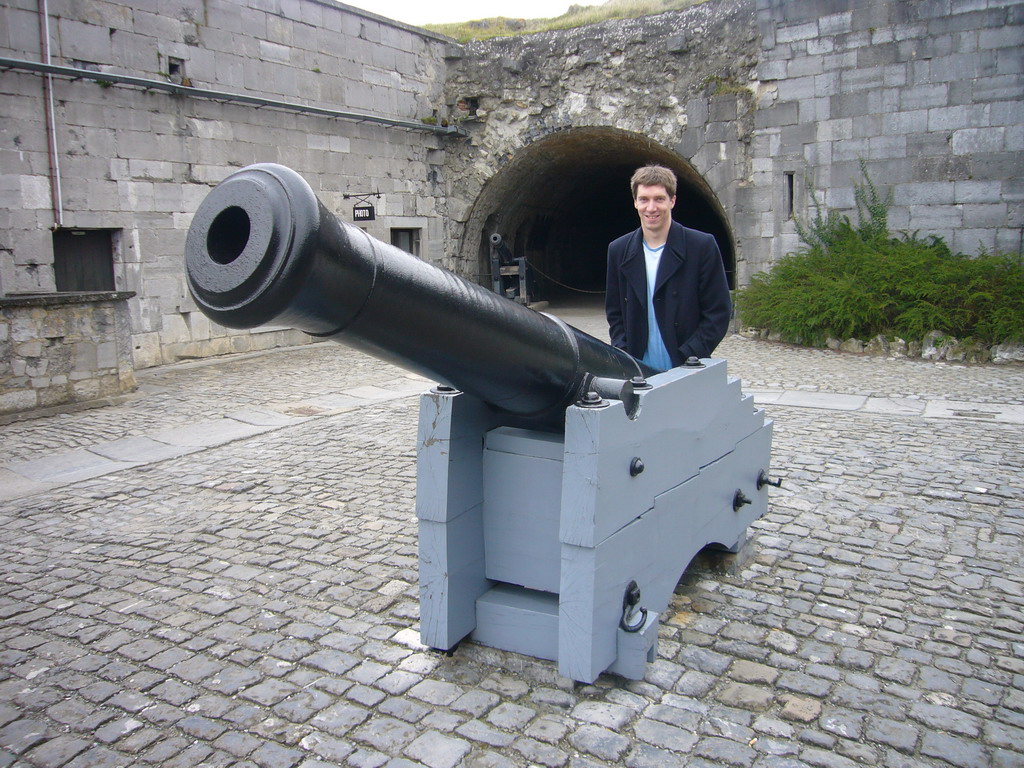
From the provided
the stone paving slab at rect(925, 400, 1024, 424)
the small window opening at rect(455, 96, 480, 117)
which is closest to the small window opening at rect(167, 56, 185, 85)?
the small window opening at rect(455, 96, 480, 117)

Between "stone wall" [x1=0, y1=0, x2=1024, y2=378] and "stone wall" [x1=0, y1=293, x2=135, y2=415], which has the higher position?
"stone wall" [x1=0, y1=0, x2=1024, y2=378]

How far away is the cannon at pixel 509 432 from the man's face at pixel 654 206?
674mm

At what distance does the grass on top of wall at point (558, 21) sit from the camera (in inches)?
569

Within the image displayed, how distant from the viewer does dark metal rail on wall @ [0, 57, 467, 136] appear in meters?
9.44

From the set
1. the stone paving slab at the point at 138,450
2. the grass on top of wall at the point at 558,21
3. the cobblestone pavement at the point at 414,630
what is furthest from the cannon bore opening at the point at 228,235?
the grass on top of wall at the point at 558,21

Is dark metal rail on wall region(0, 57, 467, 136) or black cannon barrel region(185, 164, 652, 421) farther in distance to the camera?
dark metal rail on wall region(0, 57, 467, 136)

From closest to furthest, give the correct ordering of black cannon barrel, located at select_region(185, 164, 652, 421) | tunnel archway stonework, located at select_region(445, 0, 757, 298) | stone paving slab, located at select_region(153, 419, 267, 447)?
black cannon barrel, located at select_region(185, 164, 652, 421) < stone paving slab, located at select_region(153, 419, 267, 447) < tunnel archway stonework, located at select_region(445, 0, 757, 298)

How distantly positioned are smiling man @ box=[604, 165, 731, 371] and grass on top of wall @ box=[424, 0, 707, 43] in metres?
11.3

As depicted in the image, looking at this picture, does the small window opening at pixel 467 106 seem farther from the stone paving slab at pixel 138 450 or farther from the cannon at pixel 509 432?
the cannon at pixel 509 432

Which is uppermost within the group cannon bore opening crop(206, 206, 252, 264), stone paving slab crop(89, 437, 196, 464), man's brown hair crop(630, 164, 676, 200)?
man's brown hair crop(630, 164, 676, 200)

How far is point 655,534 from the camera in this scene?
314cm

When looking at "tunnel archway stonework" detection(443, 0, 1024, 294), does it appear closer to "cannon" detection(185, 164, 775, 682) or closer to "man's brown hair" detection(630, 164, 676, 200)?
"man's brown hair" detection(630, 164, 676, 200)

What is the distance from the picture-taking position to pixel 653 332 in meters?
4.06

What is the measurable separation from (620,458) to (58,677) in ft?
7.04
